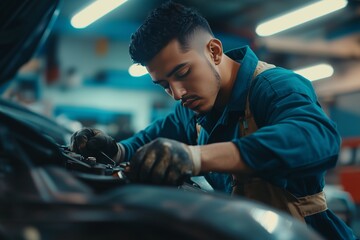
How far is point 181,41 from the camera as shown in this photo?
1.41 meters

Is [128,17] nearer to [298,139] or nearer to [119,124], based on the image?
[119,124]

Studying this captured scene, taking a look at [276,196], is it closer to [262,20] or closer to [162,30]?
[162,30]

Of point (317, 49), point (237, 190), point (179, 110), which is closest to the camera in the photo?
point (237, 190)

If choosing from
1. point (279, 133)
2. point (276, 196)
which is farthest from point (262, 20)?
point (279, 133)

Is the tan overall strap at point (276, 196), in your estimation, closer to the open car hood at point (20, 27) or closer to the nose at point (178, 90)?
the nose at point (178, 90)

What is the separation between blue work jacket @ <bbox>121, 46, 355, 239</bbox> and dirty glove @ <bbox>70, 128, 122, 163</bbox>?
115 millimetres

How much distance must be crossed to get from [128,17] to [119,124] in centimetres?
199

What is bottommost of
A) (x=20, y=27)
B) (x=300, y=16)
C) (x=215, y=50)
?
(x=215, y=50)

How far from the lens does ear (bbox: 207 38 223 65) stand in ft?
4.96

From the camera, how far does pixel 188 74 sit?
1401 mm

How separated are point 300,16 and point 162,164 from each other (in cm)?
506

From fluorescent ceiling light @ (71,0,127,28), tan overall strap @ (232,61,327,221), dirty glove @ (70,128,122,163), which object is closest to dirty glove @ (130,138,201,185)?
tan overall strap @ (232,61,327,221)

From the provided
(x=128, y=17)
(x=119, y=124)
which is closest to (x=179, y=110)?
(x=119, y=124)

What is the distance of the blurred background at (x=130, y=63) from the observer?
7250 millimetres
